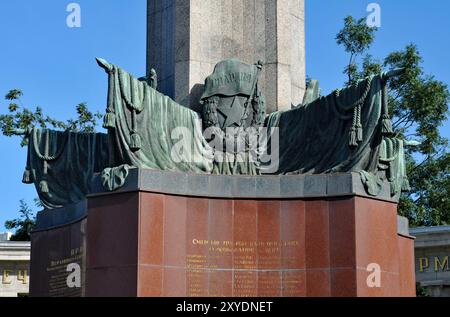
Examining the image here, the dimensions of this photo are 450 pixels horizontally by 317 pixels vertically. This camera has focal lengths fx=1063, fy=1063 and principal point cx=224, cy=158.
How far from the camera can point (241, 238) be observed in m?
19.5

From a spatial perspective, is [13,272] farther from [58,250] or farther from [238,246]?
[238,246]

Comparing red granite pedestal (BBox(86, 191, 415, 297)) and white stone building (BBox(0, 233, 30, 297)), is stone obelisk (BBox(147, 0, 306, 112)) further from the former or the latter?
white stone building (BBox(0, 233, 30, 297))

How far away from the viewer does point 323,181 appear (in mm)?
19562

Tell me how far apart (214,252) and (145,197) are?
162 cm

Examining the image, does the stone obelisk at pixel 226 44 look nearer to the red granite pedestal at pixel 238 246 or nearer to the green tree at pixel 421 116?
the red granite pedestal at pixel 238 246

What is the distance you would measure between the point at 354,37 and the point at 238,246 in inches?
954

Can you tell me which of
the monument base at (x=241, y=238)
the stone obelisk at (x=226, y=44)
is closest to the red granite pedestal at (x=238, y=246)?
the monument base at (x=241, y=238)

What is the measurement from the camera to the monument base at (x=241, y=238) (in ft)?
61.9

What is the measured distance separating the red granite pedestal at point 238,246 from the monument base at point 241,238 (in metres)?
0.02

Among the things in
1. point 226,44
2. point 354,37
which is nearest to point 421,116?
point 354,37

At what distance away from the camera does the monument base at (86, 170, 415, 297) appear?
1886 centimetres
